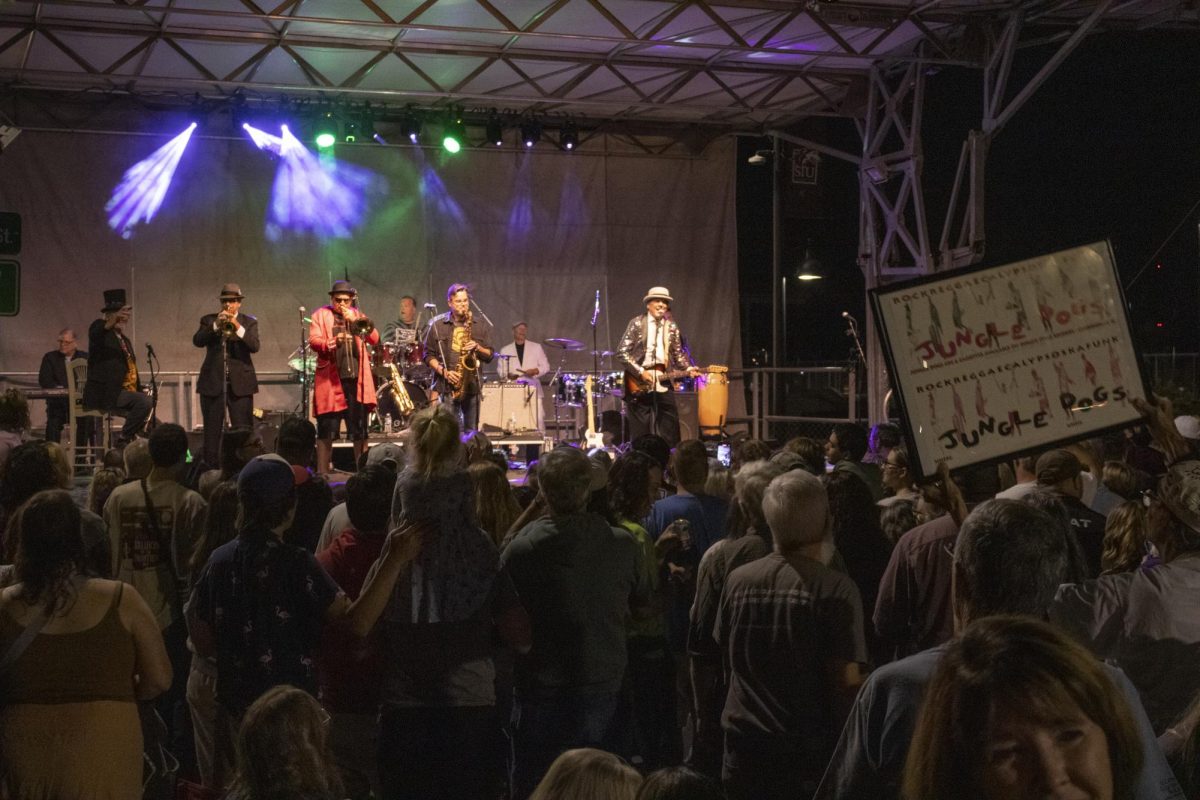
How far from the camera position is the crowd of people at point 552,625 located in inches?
117

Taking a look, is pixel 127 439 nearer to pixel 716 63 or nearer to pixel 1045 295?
pixel 716 63

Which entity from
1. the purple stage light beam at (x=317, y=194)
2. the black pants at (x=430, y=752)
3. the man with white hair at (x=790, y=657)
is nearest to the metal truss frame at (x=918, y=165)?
the purple stage light beam at (x=317, y=194)

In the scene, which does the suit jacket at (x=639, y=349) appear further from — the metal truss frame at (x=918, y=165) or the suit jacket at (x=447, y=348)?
the metal truss frame at (x=918, y=165)

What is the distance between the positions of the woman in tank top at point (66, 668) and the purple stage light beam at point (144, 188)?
1515cm

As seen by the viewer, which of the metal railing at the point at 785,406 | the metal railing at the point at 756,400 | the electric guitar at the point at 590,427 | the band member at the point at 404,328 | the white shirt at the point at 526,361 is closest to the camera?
the electric guitar at the point at 590,427

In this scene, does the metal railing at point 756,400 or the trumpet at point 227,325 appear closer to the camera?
the trumpet at point 227,325

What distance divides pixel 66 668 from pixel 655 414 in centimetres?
1148

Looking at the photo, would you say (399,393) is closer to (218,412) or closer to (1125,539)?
(218,412)

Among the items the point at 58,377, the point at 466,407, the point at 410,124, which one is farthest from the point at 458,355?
the point at 58,377

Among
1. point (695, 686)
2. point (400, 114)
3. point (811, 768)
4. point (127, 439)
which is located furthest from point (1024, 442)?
point (400, 114)

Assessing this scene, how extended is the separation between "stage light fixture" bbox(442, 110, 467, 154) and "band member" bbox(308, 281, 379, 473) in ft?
14.7

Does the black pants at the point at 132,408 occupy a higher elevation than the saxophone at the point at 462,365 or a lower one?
lower

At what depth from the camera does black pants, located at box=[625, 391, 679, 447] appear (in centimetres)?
1497

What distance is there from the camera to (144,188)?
704 inches
